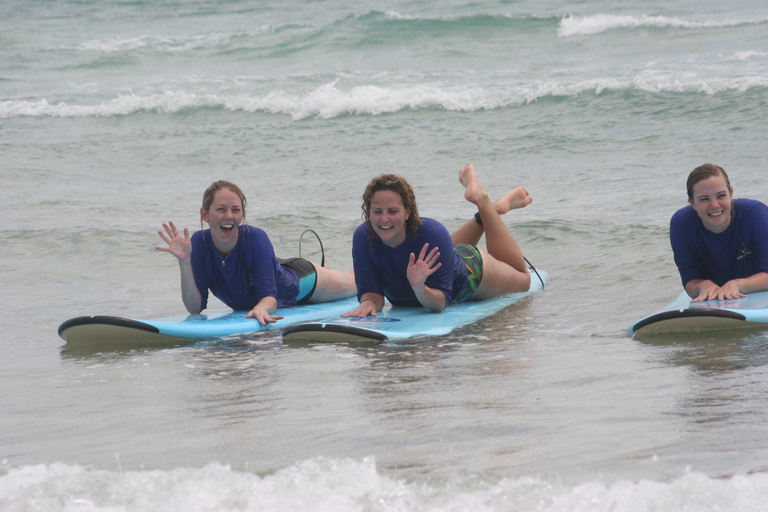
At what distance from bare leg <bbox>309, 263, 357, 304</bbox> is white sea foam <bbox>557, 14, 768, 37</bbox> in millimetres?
17416

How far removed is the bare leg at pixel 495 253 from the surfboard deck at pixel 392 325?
0.26 meters

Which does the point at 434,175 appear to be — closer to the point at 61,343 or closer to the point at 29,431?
the point at 61,343

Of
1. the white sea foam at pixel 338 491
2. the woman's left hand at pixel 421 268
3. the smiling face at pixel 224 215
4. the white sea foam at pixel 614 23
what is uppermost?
the white sea foam at pixel 614 23

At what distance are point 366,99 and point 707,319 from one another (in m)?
14.1

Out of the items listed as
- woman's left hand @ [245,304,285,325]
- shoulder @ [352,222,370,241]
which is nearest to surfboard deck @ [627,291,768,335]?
shoulder @ [352,222,370,241]

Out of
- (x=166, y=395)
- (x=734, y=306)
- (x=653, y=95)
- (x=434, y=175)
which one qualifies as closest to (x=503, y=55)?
(x=653, y=95)

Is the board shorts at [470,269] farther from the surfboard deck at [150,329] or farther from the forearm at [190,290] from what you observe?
the forearm at [190,290]

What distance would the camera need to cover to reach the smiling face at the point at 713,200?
17.5 ft

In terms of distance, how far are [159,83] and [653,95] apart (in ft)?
44.1

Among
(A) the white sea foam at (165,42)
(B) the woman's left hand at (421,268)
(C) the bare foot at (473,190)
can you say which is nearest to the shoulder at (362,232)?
(B) the woman's left hand at (421,268)

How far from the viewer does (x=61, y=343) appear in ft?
19.0

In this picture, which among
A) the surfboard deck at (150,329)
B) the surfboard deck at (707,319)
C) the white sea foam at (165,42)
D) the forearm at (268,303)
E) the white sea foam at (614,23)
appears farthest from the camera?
the white sea foam at (165,42)

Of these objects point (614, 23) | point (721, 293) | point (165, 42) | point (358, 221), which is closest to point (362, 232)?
point (721, 293)

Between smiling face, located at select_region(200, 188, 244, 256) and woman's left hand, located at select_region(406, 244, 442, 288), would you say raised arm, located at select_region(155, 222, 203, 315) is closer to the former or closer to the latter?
smiling face, located at select_region(200, 188, 244, 256)
